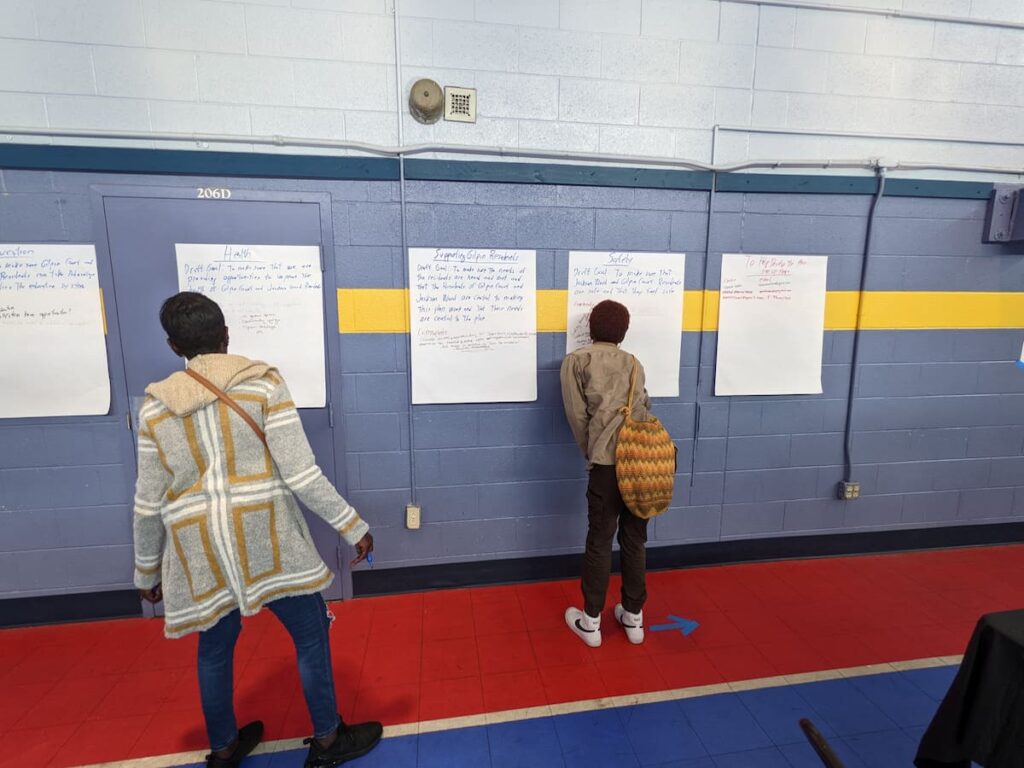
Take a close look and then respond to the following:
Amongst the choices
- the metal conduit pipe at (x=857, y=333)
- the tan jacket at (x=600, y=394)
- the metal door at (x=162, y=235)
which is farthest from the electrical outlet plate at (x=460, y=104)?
the metal conduit pipe at (x=857, y=333)

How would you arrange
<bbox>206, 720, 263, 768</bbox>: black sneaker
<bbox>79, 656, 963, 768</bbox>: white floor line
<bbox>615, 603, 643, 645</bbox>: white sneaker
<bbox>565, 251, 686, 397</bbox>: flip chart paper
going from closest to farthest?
<bbox>206, 720, 263, 768</bbox>: black sneaker → <bbox>79, 656, 963, 768</bbox>: white floor line → <bbox>615, 603, 643, 645</bbox>: white sneaker → <bbox>565, 251, 686, 397</bbox>: flip chart paper

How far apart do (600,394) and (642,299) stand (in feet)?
2.37

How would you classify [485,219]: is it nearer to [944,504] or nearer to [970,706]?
[970,706]

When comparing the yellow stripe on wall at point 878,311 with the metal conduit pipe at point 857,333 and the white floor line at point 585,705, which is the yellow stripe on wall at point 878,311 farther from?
the white floor line at point 585,705

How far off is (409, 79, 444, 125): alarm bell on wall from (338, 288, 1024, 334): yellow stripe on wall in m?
0.84

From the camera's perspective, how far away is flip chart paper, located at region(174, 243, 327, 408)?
2.16 metres

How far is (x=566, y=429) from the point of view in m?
2.56

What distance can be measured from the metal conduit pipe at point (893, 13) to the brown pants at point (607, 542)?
2.44 metres

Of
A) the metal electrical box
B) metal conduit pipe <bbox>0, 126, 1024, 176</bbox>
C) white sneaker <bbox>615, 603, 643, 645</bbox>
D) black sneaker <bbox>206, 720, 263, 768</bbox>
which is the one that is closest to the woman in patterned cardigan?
black sneaker <bbox>206, 720, 263, 768</bbox>

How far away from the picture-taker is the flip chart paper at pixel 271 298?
2156 mm

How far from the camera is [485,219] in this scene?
2340mm

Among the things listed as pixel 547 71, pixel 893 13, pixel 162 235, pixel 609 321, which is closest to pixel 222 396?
pixel 162 235

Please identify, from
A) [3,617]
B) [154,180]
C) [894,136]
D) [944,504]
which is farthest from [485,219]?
[944,504]

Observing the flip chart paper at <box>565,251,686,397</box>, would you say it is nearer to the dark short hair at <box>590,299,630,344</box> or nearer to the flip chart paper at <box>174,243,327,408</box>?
the dark short hair at <box>590,299,630,344</box>
